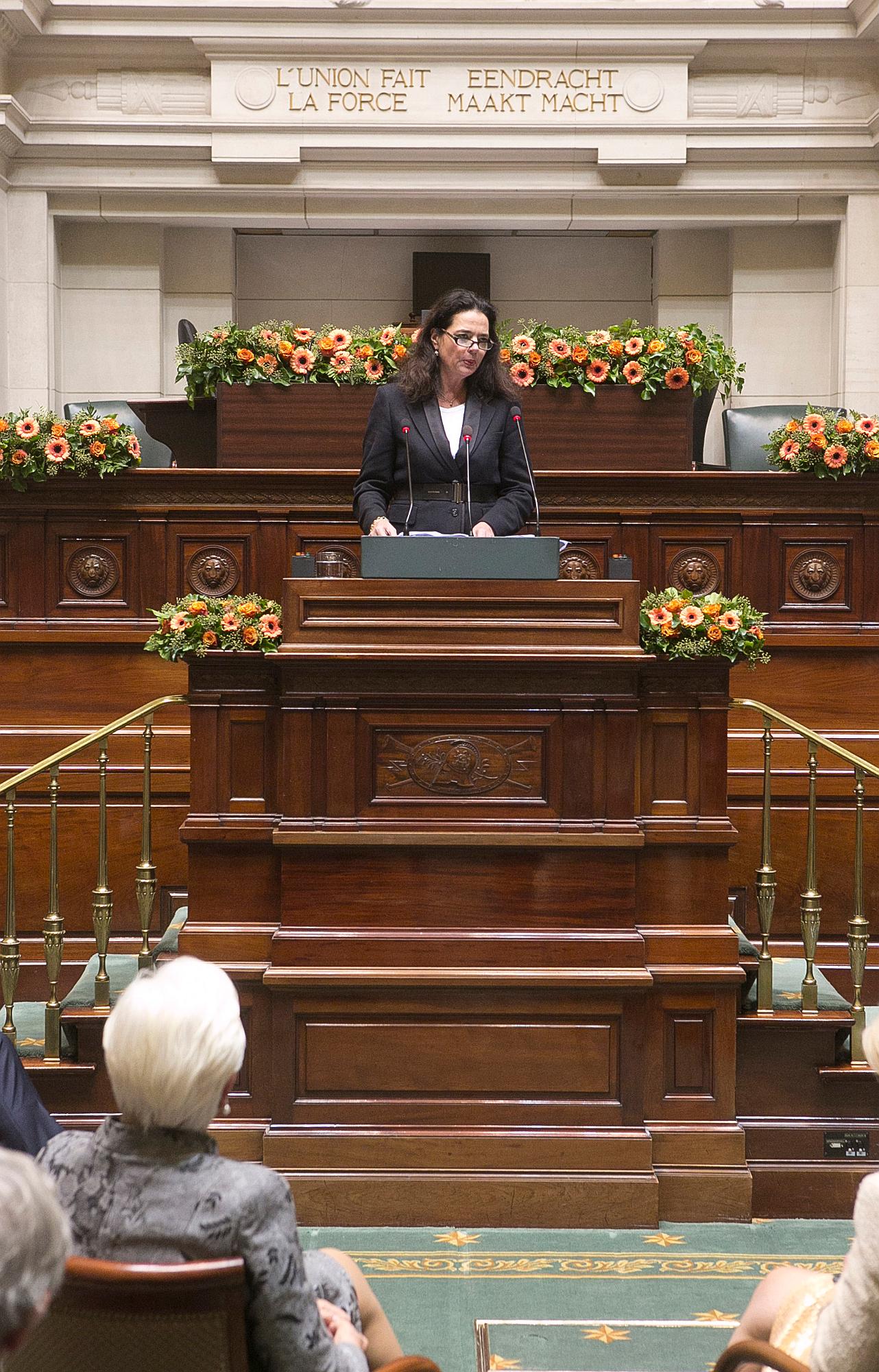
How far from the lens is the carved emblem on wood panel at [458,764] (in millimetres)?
3439

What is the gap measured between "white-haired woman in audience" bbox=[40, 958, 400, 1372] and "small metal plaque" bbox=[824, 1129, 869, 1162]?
7.18ft

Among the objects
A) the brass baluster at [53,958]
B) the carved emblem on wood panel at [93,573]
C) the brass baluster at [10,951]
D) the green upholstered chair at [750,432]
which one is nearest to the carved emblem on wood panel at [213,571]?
the carved emblem on wood panel at [93,573]

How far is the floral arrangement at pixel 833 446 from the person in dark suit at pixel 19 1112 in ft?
11.3

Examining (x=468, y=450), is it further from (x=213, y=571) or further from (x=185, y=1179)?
(x=185, y=1179)

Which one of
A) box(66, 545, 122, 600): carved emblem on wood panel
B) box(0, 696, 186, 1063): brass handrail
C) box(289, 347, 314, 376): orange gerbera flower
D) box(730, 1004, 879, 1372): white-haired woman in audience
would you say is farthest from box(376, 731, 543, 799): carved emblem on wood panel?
box(289, 347, 314, 376): orange gerbera flower

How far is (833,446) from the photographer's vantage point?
4.98m

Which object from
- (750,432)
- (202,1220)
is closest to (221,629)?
(202,1220)

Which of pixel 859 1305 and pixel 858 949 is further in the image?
pixel 858 949

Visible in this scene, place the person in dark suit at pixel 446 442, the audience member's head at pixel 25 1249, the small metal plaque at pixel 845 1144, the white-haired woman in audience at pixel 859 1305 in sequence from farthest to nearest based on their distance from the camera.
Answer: the person in dark suit at pixel 446 442, the small metal plaque at pixel 845 1144, the white-haired woman in audience at pixel 859 1305, the audience member's head at pixel 25 1249

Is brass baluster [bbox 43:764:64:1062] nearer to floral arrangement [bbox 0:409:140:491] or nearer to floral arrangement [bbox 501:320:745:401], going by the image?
floral arrangement [bbox 0:409:140:491]

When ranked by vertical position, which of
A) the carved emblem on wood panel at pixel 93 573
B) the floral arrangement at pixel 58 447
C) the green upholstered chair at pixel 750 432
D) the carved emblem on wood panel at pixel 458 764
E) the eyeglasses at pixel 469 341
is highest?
the green upholstered chair at pixel 750 432

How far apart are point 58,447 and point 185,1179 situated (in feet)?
12.2

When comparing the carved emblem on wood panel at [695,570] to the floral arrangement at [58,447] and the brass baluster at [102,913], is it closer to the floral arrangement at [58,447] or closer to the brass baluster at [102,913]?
the floral arrangement at [58,447]

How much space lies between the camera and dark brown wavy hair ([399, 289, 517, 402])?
3934mm
